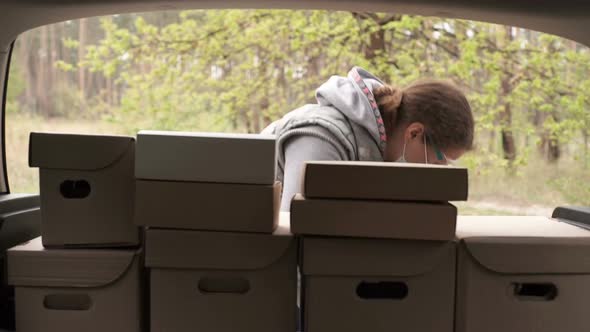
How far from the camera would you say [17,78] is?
17.8ft

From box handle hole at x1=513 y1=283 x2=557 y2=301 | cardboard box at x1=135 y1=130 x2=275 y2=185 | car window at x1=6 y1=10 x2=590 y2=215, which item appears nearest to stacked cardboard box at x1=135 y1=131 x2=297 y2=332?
cardboard box at x1=135 y1=130 x2=275 y2=185

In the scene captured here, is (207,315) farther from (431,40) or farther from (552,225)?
(431,40)

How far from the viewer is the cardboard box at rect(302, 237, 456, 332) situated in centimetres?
128

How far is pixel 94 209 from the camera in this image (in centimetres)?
135

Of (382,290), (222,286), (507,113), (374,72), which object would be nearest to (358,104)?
(382,290)

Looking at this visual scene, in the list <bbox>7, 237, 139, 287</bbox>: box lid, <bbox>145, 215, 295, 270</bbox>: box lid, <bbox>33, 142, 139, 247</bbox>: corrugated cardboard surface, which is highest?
<bbox>33, 142, 139, 247</bbox>: corrugated cardboard surface

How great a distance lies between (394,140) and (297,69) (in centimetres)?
306

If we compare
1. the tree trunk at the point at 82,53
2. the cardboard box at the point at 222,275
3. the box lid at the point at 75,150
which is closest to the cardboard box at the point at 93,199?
the box lid at the point at 75,150

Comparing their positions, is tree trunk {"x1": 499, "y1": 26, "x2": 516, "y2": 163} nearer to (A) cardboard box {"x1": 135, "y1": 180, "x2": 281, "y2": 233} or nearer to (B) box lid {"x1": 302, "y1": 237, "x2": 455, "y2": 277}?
(B) box lid {"x1": 302, "y1": 237, "x2": 455, "y2": 277}

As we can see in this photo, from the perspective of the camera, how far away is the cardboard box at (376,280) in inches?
50.2

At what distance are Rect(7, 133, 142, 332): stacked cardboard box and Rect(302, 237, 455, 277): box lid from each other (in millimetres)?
360

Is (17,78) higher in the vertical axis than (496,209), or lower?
higher

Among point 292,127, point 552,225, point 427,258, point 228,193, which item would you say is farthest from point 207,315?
point 552,225

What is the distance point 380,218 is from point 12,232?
903 millimetres
